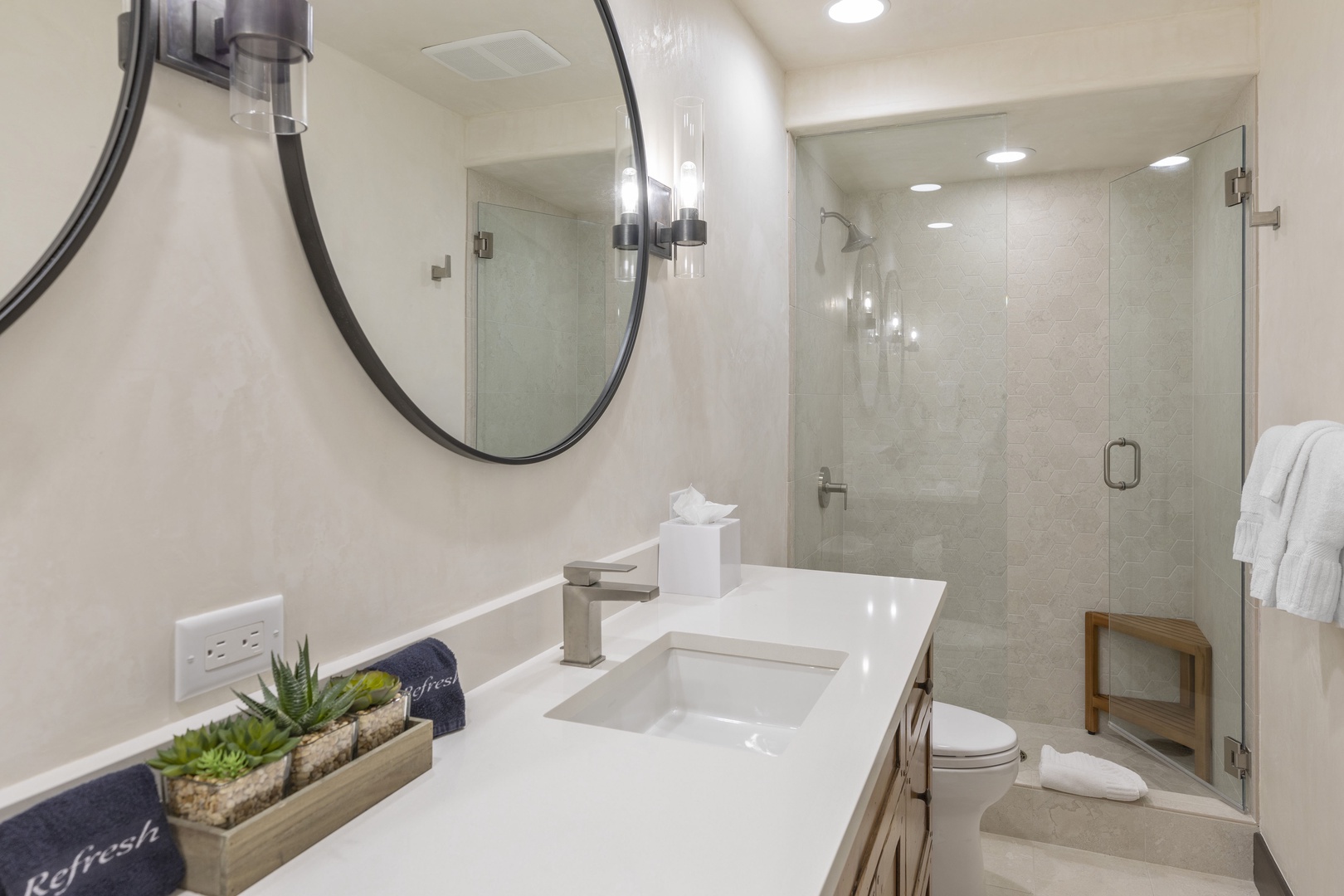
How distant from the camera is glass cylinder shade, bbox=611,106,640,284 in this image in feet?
5.25

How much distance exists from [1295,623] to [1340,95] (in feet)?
4.11

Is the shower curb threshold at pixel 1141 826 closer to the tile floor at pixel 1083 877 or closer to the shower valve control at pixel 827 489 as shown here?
the tile floor at pixel 1083 877

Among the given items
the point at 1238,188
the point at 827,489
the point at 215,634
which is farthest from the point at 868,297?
the point at 215,634

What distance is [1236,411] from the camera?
252cm

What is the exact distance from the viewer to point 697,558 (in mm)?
1750

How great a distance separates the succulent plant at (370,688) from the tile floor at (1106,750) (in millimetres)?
2577

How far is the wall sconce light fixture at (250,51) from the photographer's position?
2.48 ft

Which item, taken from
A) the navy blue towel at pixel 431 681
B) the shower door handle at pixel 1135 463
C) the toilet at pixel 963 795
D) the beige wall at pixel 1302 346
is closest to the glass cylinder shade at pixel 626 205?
the navy blue towel at pixel 431 681

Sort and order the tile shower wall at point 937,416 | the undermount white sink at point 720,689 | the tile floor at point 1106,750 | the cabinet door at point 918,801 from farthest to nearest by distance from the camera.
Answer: the tile shower wall at point 937,416, the tile floor at point 1106,750, the cabinet door at point 918,801, the undermount white sink at point 720,689

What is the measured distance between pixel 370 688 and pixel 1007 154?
9.94ft

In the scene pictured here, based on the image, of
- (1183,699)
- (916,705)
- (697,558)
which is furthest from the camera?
(1183,699)

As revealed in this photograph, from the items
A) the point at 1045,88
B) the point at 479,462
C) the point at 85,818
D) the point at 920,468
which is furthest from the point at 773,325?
the point at 85,818

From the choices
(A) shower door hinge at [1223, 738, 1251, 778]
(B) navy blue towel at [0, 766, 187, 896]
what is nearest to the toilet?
(A) shower door hinge at [1223, 738, 1251, 778]

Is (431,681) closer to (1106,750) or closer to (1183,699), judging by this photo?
(1183,699)
